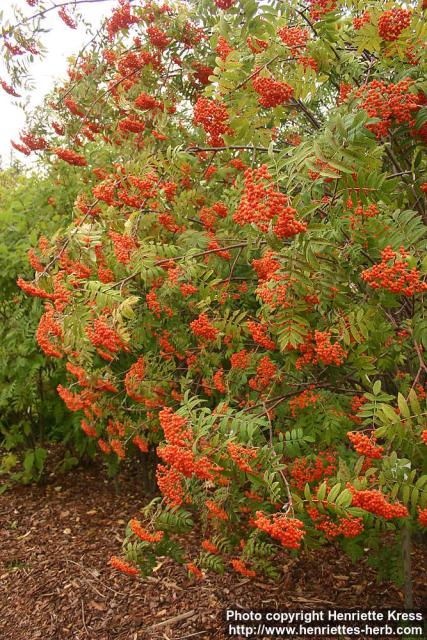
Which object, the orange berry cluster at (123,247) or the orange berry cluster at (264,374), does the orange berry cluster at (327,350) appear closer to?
the orange berry cluster at (264,374)

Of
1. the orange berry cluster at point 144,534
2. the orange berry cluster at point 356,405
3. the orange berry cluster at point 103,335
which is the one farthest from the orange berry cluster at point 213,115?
the orange berry cluster at point 144,534

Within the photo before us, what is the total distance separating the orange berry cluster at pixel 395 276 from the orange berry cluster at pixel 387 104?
0.53m

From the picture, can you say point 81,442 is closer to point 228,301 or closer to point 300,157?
point 228,301

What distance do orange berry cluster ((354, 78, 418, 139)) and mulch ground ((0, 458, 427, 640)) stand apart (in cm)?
276

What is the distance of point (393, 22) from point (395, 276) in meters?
1.00

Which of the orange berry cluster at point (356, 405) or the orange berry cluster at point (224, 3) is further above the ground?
the orange berry cluster at point (224, 3)

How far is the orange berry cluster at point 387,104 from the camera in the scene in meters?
2.23

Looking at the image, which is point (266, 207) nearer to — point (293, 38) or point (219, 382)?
point (293, 38)

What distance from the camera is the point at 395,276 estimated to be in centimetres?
213

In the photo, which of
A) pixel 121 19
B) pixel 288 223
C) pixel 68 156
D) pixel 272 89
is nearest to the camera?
pixel 288 223

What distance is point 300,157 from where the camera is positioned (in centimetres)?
199

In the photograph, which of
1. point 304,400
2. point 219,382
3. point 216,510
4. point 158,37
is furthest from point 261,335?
point 158,37

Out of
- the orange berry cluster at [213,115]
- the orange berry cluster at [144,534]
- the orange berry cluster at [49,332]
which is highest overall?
the orange berry cluster at [213,115]

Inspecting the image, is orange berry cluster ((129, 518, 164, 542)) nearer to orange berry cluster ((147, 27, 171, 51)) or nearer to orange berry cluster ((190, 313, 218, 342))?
orange berry cluster ((190, 313, 218, 342))
